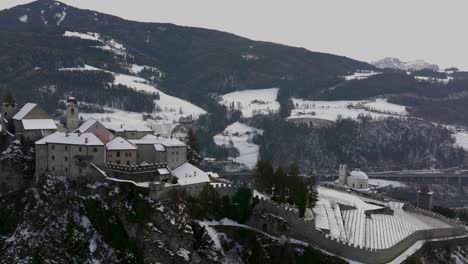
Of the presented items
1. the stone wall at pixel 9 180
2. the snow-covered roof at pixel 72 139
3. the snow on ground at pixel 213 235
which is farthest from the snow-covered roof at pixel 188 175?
the stone wall at pixel 9 180

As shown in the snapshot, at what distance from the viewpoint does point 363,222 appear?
91.8 metres

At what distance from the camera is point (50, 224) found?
76.2 meters

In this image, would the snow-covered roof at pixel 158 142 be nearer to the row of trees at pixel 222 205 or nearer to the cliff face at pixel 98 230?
the row of trees at pixel 222 205

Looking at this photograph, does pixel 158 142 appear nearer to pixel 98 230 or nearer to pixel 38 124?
pixel 98 230

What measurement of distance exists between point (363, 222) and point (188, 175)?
1351 inches

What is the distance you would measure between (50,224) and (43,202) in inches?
162

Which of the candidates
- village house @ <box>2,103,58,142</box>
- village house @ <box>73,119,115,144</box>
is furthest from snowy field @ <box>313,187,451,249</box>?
village house @ <box>2,103,58,142</box>

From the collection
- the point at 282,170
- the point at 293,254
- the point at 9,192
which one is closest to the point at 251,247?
the point at 293,254

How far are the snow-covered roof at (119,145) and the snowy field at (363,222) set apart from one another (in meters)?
33.2

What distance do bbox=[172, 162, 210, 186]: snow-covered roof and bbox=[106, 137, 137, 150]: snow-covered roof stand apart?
844 centimetres

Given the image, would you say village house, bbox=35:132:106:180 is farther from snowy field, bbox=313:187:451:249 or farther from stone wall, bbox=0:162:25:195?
snowy field, bbox=313:187:451:249

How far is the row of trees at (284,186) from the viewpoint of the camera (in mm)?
82438

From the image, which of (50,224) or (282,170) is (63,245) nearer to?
(50,224)

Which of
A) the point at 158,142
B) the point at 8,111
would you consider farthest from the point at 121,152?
the point at 8,111
